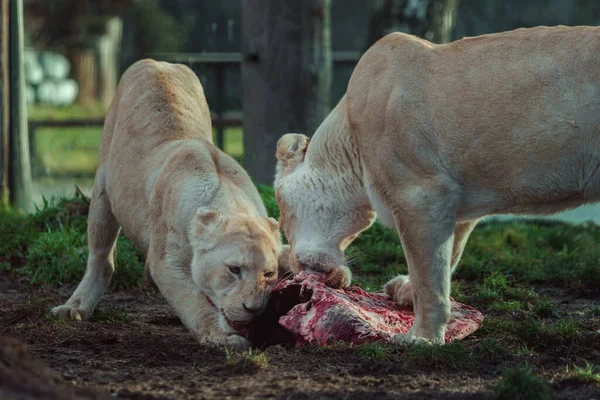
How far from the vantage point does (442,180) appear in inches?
208

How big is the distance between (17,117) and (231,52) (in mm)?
9761

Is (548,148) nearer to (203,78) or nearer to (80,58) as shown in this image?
(203,78)

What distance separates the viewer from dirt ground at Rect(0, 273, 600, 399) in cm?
420

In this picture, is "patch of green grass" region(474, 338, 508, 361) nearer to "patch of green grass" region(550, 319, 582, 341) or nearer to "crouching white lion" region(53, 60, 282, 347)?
"patch of green grass" region(550, 319, 582, 341)

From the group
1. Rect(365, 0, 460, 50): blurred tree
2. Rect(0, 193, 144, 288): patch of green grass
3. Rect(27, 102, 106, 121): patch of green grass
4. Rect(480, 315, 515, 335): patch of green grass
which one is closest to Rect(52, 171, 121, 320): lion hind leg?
Rect(0, 193, 144, 288): patch of green grass

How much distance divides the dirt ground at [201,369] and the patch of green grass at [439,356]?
2 cm

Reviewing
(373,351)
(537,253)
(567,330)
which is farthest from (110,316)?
(537,253)

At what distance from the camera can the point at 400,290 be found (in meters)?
6.08

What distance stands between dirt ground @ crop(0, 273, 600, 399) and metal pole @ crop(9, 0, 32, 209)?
4172 mm

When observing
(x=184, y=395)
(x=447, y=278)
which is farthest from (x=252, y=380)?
(x=447, y=278)

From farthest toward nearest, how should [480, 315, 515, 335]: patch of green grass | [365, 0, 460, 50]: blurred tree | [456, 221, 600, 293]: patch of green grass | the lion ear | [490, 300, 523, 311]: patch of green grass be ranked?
1. [365, 0, 460, 50]: blurred tree
2. [456, 221, 600, 293]: patch of green grass
3. [490, 300, 523, 311]: patch of green grass
4. the lion ear
5. [480, 315, 515, 335]: patch of green grass

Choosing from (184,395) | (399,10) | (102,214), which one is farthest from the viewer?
(399,10)

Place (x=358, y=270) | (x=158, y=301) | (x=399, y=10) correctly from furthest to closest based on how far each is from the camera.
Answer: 1. (x=399, y=10)
2. (x=358, y=270)
3. (x=158, y=301)

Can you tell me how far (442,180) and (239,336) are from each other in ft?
4.38
